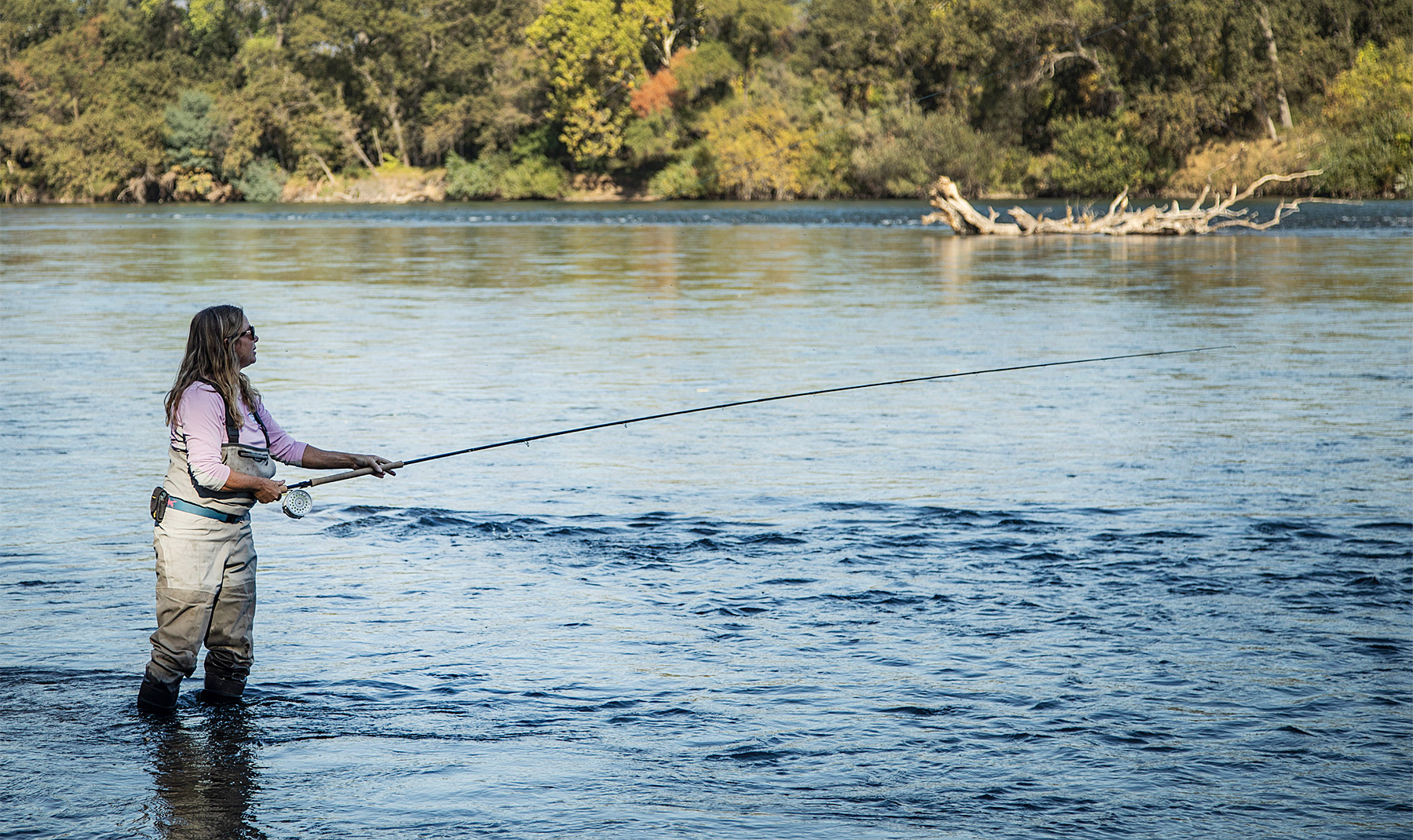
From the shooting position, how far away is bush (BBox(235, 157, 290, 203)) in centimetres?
8525

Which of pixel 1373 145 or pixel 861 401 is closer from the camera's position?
pixel 861 401


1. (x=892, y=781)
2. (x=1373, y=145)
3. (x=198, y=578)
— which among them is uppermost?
(x=1373, y=145)

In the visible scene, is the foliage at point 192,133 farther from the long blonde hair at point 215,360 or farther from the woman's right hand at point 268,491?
the woman's right hand at point 268,491

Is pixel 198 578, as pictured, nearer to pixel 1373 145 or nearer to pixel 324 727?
pixel 324 727

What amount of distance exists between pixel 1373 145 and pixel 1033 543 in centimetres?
5325

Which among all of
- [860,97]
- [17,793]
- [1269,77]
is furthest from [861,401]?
[860,97]

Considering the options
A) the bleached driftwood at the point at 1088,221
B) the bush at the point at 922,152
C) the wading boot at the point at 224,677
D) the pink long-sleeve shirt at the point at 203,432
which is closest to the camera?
the pink long-sleeve shirt at the point at 203,432

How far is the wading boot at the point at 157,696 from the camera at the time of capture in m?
5.11

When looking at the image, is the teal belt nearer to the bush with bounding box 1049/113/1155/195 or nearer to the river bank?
the bush with bounding box 1049/113/1155/195

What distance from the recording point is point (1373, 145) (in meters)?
55.4

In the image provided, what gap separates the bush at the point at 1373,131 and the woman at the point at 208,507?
55.1m

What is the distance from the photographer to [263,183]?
8525 cm

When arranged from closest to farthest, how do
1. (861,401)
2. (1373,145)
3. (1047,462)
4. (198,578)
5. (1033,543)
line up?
(198,578) < (1033,543) < (1047,462) < (861,401) < (1373,145)

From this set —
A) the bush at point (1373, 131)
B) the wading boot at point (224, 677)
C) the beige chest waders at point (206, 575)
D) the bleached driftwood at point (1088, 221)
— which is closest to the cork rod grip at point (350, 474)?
the beige chest waders at point (206, 575)
